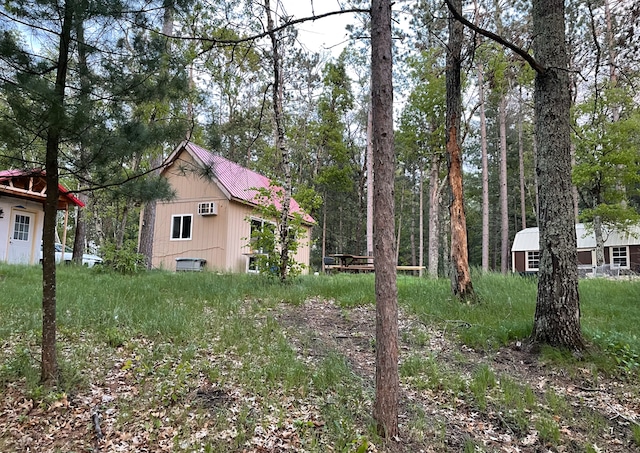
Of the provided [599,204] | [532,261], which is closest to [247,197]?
[599,204]

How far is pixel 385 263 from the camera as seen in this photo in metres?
2.59

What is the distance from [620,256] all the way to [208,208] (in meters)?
19.2

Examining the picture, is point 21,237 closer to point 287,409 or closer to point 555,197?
point 287,409

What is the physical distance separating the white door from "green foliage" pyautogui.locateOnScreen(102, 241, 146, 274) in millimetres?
5825

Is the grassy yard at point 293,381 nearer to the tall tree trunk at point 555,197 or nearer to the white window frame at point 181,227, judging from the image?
the tall tree trunk at point 555,197

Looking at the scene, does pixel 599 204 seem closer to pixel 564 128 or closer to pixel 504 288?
pixel 504 288

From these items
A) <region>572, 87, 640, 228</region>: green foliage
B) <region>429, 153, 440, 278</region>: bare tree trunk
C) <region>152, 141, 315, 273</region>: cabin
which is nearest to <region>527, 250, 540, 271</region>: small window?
<region>572, 87, 640, 228</region>: green foliage

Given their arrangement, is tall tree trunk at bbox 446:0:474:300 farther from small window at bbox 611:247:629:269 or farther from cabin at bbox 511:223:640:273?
small window at bbox 611:247:629:269

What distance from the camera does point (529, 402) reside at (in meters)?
3.05

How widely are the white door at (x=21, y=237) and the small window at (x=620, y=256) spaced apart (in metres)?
24.8

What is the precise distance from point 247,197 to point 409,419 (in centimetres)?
1118

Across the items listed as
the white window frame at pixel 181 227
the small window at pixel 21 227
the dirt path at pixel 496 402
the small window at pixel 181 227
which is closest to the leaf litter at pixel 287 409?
the dirt path at pixel 496 402

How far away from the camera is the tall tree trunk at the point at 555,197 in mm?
3875

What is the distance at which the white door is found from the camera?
39.8 ft
